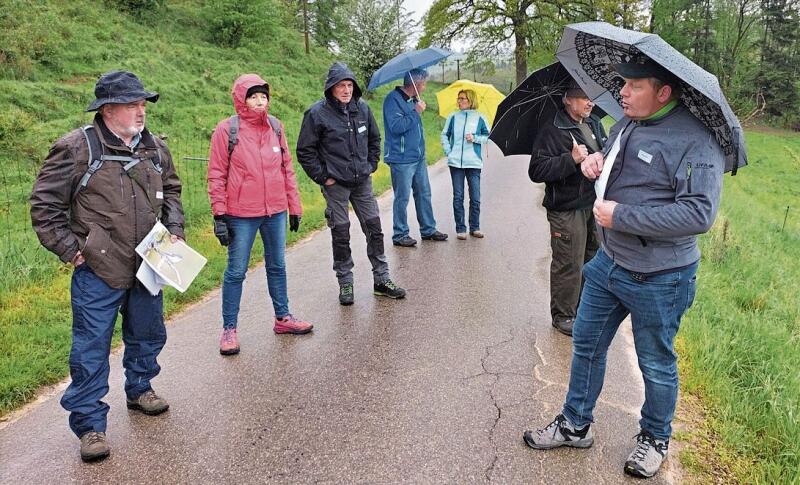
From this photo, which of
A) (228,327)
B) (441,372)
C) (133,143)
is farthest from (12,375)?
(441,372)

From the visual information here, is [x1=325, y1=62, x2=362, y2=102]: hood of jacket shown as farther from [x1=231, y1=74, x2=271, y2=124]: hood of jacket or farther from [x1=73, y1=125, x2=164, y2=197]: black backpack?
[x1=73, y1=125, x2=164, y2=197]: black backpack

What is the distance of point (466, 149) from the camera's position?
7.56 m

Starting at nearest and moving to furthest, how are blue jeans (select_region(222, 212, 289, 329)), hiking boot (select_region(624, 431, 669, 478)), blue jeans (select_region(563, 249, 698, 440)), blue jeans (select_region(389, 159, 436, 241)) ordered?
blue jeans (select_region(563, 249, 698, 440))
hiking boot (select_region(624, 431, 669, 478))
blue jeans (select_region(222, 212, 289, 329))
blue jeans (select_region(389, 159, 436, 241))

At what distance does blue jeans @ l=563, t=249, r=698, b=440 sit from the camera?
271 cm

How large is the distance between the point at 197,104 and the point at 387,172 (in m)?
6.92

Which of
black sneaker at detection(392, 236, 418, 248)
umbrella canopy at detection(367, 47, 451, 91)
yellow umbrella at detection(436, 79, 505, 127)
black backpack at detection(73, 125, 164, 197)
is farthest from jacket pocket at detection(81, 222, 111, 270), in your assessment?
yellow umbrella at detection(436, 79, 505, 127)

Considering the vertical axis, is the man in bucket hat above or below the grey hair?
below

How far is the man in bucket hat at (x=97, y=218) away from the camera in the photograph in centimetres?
310

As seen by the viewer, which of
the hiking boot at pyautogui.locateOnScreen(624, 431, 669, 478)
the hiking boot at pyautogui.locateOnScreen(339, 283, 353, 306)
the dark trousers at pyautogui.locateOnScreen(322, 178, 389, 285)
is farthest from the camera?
the hiking boot at pyautogui.locateOnScreen(339, 283, 353, 306)

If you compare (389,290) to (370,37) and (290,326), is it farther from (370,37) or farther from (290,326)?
(370,37)

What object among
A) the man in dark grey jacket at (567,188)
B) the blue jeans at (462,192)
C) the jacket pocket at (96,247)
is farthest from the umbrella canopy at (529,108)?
the jacket pocket at (96,247)

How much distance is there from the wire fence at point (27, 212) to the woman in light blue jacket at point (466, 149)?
3.63 m

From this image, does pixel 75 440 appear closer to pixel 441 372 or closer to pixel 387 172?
pixel 441 372

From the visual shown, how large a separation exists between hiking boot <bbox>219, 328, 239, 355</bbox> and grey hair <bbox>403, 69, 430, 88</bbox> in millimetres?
3683
